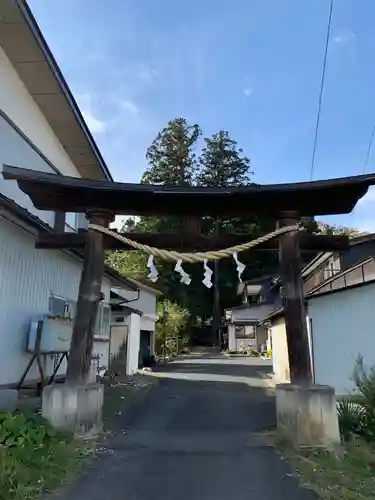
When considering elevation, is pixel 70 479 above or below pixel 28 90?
below

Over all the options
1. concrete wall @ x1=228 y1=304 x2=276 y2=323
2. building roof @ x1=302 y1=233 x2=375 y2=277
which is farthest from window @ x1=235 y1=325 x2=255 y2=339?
building roof @ x1=302 y1=233 x2=375 y2=277

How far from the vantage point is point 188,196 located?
20.7 feet

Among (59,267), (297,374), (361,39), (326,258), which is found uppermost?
(361,39)

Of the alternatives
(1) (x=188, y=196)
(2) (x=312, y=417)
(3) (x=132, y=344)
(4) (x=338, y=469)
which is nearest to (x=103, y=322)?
(3) (x=132, y=344)

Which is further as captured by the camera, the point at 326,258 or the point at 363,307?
the point at 326,258

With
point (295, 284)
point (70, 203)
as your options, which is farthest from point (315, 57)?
point (70, 203)

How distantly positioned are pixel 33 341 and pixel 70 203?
8.66 feet

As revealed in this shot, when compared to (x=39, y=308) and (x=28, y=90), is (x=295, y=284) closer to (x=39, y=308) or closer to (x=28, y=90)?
(x=39, y=308)

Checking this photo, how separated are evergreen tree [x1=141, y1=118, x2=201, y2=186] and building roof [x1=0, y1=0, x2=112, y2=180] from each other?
34774mm

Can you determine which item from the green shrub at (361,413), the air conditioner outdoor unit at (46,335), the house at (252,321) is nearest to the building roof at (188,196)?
the air conditioner outdoor unit at (46,335)

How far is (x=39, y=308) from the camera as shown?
8.03 m

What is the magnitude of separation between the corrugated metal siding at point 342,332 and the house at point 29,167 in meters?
6.99

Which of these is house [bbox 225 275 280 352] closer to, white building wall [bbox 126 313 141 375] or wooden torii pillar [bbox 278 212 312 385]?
white building wall [bbox 126 313 141 375]

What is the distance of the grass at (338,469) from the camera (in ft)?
12.9
